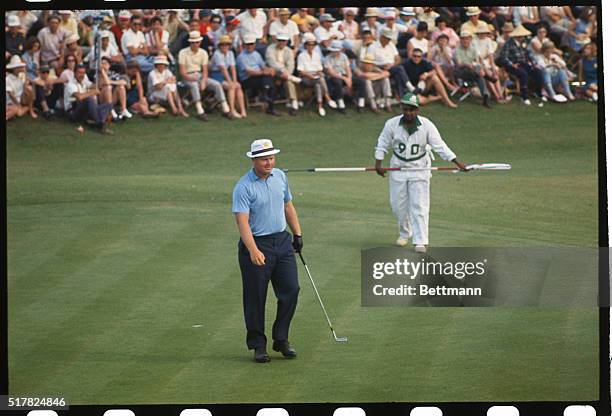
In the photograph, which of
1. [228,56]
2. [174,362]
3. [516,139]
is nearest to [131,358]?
[174,362]

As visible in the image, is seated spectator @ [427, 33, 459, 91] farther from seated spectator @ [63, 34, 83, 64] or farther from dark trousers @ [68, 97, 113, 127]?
seated spectator @ [63, 34, 83, 64]

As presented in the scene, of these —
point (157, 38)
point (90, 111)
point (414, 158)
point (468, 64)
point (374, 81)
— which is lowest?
point (90, 111)

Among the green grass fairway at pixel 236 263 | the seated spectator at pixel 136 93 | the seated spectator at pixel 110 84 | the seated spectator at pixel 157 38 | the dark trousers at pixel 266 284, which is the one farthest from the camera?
the seated spectator at pixel 136 93

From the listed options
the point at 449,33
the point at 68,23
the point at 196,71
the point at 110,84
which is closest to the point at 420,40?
the point at 449,33

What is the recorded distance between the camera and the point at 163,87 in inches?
702

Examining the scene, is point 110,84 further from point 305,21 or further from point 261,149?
point 261,149

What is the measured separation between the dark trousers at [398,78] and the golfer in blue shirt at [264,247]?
7.62m

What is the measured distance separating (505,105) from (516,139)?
0.49 m

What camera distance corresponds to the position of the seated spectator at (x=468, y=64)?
17.7 m

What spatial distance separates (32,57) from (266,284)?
6673 mm

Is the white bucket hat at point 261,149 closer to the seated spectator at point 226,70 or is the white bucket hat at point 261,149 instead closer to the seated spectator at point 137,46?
the seated spectator at point 137,46

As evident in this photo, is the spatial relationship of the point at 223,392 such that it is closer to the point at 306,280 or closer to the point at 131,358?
the point at 131,358

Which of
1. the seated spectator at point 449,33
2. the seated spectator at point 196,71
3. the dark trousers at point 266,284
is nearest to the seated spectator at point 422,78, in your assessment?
the seated spectator at point 449,33

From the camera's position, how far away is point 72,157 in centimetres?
1684
